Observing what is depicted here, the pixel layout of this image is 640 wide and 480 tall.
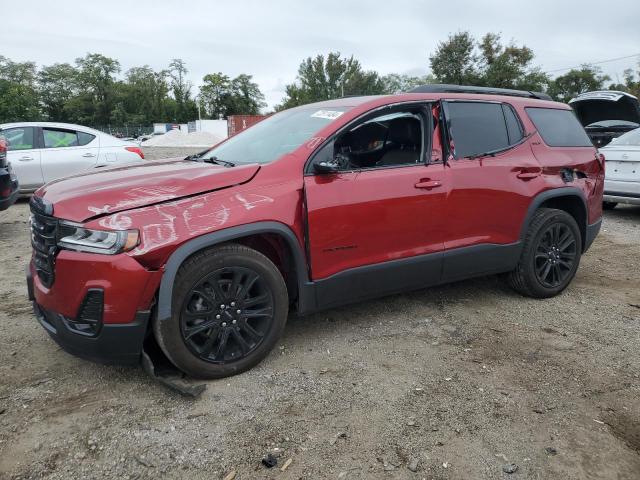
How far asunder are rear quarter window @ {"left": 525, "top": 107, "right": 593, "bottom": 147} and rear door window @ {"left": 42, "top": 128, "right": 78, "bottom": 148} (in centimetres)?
790

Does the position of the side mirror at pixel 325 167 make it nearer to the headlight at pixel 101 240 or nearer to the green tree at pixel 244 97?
the headlight at pixel 101 240

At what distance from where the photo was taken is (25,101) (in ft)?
211

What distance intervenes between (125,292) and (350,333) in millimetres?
1703

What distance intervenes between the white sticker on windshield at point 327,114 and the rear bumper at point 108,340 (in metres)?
1.78

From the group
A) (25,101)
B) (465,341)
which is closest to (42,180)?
(465,341)

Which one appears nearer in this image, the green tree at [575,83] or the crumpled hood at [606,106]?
the crumpled hood at [606,106]

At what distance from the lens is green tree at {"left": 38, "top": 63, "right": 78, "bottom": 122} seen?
268 feet

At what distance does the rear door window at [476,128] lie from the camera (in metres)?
3.90

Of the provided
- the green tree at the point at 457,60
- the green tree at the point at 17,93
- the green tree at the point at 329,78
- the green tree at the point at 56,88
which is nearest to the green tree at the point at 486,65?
the green tree at the point at 457,60

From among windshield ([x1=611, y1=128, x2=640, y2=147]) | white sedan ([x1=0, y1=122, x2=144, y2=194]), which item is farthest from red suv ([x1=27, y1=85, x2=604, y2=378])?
white sedan ([x1=0, y1=122, x2=144, y2=194])

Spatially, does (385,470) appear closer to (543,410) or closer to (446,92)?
(543,410)

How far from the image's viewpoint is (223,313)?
9.73 ft

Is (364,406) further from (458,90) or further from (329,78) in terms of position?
(329,78)

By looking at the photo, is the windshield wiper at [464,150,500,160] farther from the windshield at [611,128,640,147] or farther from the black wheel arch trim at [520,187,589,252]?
the windshield at [611,128,640,147]
